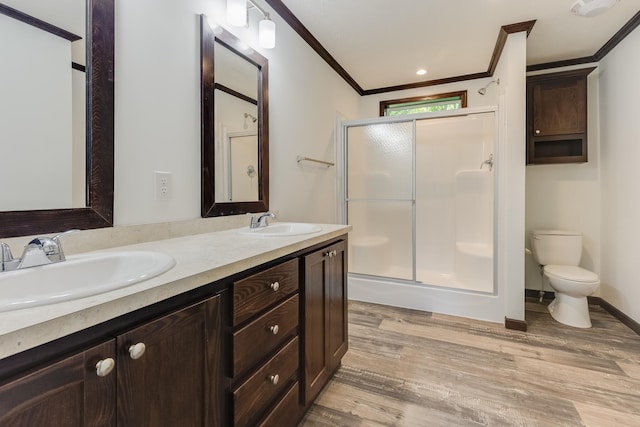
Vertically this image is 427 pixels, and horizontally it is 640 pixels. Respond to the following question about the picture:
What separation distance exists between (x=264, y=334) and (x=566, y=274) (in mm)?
2563

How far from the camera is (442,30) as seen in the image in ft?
7.97

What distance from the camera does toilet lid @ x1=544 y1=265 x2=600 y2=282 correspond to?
2.33m

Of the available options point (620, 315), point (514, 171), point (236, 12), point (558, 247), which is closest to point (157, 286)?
point (236, 12)

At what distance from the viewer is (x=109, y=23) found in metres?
1.11

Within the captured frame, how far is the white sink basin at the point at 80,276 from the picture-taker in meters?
0.60

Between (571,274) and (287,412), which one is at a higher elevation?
(571,274)

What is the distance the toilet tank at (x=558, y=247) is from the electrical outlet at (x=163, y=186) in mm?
3071

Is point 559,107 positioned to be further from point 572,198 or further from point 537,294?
point 537,294

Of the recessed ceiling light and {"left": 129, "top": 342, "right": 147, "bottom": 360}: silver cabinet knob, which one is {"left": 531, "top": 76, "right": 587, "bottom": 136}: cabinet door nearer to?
the recessed ceiling light

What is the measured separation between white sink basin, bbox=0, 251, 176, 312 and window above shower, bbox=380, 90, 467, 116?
3.18 meters

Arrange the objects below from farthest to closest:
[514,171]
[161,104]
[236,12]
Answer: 1. [514,171]
2. [236,12]
3. [161,104]

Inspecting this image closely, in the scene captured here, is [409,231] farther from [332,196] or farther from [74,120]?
[74,120]

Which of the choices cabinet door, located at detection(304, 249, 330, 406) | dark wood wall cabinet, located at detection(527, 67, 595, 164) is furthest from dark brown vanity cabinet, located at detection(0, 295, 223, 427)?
dark wood wall cabinet, located at detection(527, 67, 595, 164)

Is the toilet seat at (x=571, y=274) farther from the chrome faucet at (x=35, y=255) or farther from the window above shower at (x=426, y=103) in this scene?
the chrome faucet at (x=35, y=255)
